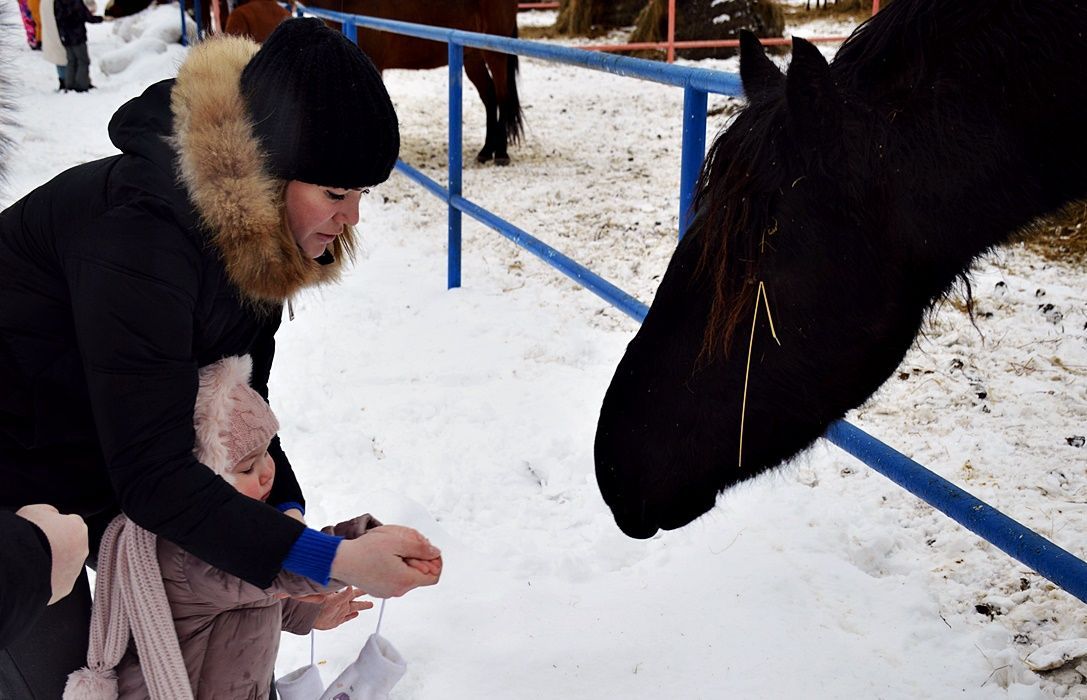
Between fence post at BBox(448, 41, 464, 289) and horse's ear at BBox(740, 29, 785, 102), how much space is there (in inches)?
122

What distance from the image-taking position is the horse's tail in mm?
7961

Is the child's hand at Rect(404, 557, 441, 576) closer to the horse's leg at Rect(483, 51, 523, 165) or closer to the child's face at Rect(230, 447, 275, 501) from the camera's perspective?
the child's face at Rect(230, 447, 275, 501)

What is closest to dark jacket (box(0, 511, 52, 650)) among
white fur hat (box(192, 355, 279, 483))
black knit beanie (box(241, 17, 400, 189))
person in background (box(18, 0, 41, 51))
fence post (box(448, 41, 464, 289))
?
white fur hat (box(192, 355, 279, 483))

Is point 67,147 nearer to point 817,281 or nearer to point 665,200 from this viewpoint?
point 665,200

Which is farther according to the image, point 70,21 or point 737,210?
point 70,21

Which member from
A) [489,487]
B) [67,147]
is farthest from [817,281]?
[67,147]

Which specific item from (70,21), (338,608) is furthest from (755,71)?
(70,21)

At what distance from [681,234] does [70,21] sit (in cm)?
1223

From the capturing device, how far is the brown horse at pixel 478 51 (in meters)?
8.00

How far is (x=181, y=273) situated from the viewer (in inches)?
54.7

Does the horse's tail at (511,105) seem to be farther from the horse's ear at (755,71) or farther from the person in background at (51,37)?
the person in background at (51,37)

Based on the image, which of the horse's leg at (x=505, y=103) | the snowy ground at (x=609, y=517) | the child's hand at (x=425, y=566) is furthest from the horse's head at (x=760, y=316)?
the horse's leg at (x=505, y=103)

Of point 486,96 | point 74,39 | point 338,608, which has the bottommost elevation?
point 338,608

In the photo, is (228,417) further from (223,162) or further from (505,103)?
(505,103)
